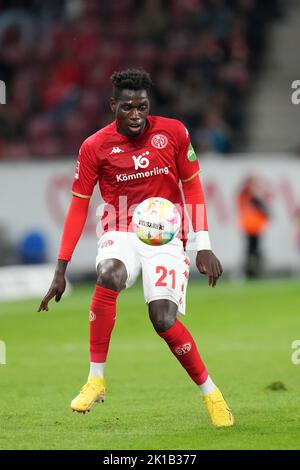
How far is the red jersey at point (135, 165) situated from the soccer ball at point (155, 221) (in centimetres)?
6

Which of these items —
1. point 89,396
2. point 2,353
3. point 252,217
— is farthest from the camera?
point 252,217

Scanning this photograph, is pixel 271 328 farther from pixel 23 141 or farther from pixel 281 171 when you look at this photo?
pixel 23 141

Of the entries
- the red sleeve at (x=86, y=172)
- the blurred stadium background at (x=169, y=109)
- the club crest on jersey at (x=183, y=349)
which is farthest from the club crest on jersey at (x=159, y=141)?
the blurred stadium background at (x=169, y=109)

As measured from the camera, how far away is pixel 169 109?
22.0 metres

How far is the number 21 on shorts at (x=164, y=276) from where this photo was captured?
25.0 ft

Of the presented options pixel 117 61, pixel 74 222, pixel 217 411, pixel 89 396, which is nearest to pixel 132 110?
pixel 74 222

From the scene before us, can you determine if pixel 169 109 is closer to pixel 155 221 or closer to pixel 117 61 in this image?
pixel 117 61

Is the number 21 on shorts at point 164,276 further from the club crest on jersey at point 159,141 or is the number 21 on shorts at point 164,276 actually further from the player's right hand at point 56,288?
the club crest on jersey at point 159,141

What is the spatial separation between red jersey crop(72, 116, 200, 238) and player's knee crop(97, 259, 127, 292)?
13.9 inches

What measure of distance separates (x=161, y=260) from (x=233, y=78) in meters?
15.5

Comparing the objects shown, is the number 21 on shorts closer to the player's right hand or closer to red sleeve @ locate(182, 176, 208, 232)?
red sleeve @ locate(182, 176, 208, 232)

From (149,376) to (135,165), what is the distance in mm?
3253

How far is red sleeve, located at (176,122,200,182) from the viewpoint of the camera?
7875 mm
